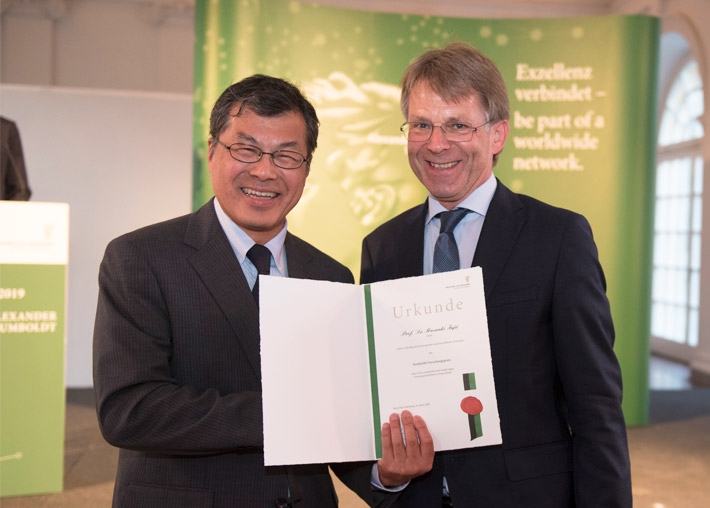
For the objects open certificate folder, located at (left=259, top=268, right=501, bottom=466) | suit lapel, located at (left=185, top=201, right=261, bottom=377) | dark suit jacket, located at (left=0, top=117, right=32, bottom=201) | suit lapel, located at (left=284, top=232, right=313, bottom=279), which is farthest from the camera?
dark suit jacket, located at (left=0, top=117, right=32, bottom=201)

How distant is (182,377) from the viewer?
62.7 inches

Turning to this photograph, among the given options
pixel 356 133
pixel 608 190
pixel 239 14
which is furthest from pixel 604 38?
pixel 239 14

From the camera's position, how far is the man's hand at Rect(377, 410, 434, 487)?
1.48 meters

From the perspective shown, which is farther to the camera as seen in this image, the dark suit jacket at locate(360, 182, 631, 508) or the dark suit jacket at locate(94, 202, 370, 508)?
the dark suit jacket at locate(360, 182, 631, 508)

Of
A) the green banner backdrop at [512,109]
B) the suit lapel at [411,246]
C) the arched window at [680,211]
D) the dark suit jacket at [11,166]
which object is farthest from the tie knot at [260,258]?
the arched window at [680,211]

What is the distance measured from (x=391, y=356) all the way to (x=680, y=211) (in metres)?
9.81

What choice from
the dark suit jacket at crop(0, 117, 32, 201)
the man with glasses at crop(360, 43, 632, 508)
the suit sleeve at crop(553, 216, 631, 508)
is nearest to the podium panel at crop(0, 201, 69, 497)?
the dark suit jacket at crop(0, 117, 32, 201)

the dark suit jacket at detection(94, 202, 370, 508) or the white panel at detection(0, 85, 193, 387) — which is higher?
the white panel at detection(0, 85, 193, 387)

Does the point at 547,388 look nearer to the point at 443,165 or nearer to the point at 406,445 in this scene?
the point at 406,445

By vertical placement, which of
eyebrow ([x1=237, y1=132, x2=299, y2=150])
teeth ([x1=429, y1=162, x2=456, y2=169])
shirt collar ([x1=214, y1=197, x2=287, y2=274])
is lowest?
shirt collar ([x1=214, y1=197, x2=287, y2=274])

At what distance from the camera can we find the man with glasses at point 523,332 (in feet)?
5.40

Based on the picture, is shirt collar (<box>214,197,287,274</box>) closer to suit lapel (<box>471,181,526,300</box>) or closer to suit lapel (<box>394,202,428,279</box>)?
suit lapel (<box>394,202,428,279</box>)

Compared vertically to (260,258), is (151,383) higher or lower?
lower

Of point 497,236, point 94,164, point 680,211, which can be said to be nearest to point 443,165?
point 497,236
